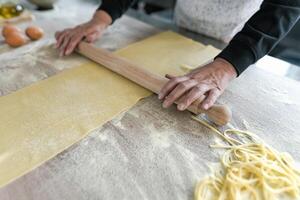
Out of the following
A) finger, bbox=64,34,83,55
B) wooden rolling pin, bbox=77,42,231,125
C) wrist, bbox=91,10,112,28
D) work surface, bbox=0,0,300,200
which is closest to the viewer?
work surface, bbox=0,0,300,200

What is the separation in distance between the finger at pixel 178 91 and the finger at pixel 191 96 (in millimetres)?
13

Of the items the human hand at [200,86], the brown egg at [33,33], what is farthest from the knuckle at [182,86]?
the brown egg at [33,33]

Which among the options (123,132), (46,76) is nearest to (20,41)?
(46,76)

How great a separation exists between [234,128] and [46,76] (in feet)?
1.84

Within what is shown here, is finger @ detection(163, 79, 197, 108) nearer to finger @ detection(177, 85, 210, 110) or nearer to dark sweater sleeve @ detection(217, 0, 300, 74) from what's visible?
finger @ detection(177, 85, 210, 110)

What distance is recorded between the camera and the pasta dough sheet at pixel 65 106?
61 centimetres

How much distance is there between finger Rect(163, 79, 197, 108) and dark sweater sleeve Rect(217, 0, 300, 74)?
149mm

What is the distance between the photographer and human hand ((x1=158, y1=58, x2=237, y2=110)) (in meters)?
0.71

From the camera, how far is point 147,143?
2.15 feet

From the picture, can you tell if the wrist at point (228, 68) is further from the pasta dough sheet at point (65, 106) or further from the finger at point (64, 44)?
the finger at point (64, 44)

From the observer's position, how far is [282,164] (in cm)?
61

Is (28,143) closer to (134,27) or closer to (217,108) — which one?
(217,108)

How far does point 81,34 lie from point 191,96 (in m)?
0.51

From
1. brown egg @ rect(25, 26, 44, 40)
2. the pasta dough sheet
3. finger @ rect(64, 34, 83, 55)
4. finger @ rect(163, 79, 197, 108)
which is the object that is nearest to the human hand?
finger @ rect(163, 79, 197, 108)
